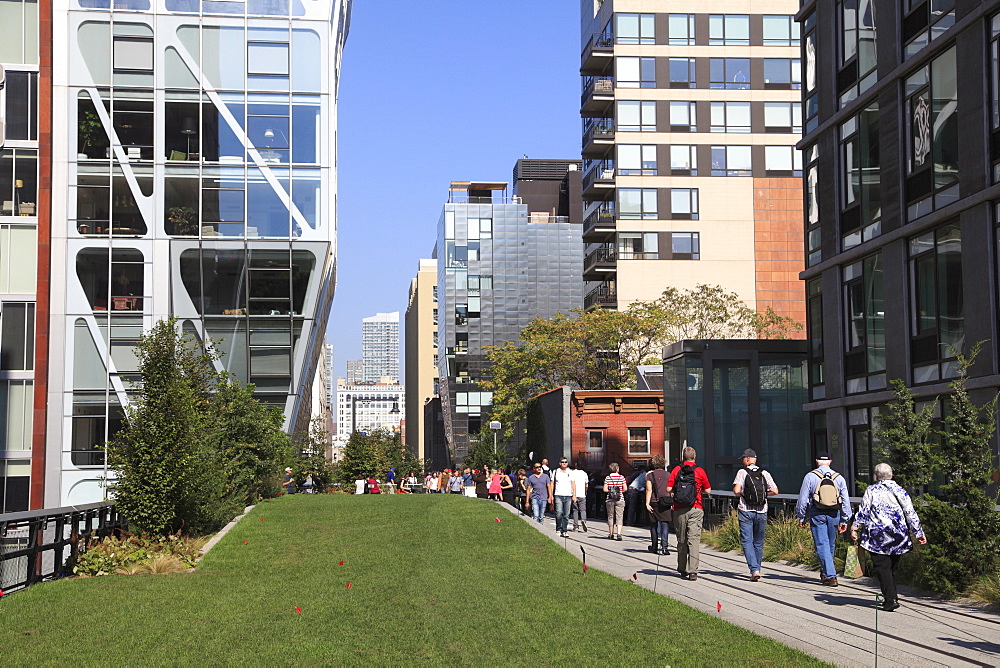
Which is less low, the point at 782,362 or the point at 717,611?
the point at 782,362

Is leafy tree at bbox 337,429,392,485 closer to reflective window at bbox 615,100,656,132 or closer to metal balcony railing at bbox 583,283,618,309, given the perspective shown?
metal balcony railing at bbox 583,283,618,309

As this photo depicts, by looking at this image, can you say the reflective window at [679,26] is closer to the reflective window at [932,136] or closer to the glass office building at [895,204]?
the glass office building at [895,204]

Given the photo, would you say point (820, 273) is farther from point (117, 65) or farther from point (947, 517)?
point (117, 65)

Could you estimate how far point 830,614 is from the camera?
12391 mm

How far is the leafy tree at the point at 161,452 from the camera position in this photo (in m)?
19.3

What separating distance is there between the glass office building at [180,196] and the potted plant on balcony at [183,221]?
0.05m

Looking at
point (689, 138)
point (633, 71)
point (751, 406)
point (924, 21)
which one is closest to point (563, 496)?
point (751, 406)

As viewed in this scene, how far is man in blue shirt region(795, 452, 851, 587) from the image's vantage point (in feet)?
49.6

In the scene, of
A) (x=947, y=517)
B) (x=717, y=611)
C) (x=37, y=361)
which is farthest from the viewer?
(x=37, y=361)

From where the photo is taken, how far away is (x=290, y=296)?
45938 mm

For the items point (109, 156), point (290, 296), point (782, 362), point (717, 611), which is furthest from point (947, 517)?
point (109, 156)

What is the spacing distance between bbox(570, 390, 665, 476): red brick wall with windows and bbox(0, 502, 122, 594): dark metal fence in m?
31.0

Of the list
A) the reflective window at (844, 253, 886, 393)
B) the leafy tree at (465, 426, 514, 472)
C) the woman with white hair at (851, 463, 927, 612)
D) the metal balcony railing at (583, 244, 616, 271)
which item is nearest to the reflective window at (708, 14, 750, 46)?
the metal balcony railing at (583, 244, 616, 271)

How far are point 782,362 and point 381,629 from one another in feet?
77.6
